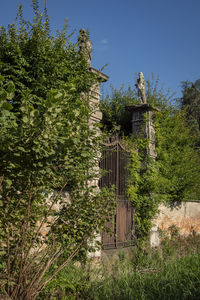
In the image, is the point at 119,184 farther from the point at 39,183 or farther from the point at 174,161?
the point at 39,183

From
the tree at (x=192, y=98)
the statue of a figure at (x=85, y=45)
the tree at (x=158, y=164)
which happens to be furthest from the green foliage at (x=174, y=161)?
the tree at (x=192, y=98)

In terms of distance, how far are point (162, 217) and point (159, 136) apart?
222 cm

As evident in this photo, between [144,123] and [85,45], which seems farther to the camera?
[144,123]

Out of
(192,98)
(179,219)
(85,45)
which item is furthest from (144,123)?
(192,98)

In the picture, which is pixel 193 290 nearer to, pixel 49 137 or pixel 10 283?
pixel 10 283

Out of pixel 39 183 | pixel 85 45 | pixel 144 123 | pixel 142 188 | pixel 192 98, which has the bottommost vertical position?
pixel 39 183

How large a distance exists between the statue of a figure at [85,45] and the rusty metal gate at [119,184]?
6.03 feet

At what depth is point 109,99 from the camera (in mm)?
10828

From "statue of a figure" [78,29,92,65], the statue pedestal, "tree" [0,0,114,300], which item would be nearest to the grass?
"tree" [0,0,114,300]

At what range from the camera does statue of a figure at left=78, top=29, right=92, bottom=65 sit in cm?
606

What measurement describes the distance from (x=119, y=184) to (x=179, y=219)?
3.06 metres

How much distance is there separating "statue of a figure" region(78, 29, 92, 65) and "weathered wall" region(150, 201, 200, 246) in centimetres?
424

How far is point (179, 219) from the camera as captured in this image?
28.9ft

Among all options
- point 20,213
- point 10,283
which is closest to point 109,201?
point 20,213
